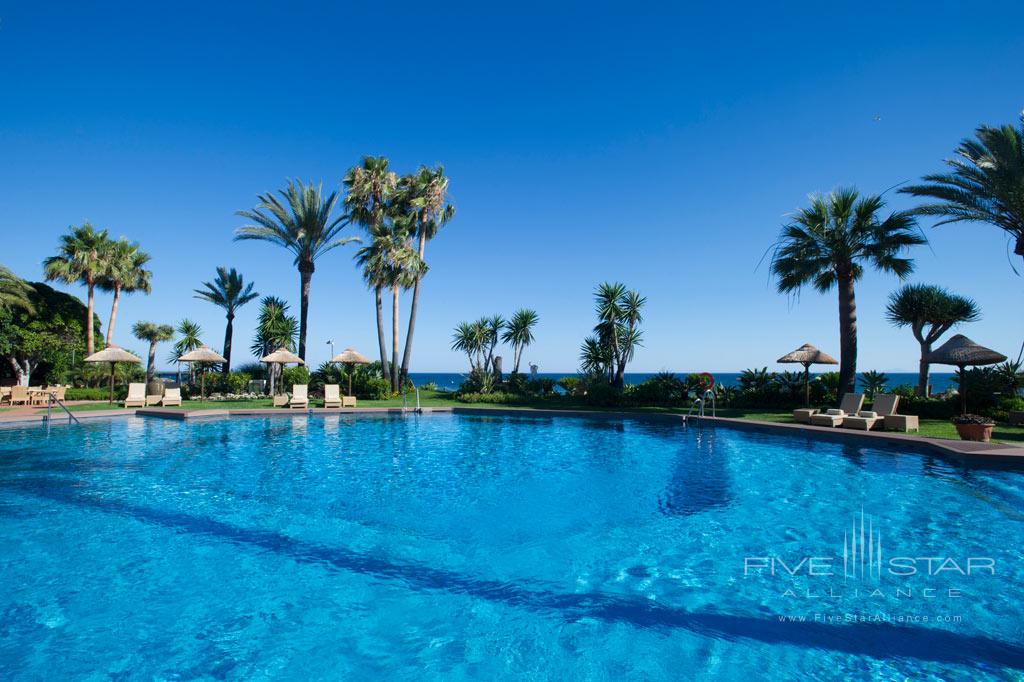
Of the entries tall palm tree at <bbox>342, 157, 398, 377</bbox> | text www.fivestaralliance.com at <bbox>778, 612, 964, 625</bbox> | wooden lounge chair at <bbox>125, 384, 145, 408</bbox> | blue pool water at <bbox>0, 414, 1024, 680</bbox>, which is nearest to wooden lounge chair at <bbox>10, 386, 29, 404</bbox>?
wooden lounge chair at <bbox>125, 384, 145, 408</bbox>

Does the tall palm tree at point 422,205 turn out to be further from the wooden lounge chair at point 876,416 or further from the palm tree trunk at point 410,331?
the wooden lounge chair at point 876,416

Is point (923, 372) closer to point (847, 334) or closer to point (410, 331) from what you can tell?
point (847, 334)

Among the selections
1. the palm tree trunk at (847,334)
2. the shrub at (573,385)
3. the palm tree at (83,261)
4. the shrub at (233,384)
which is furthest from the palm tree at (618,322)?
the palm tree at (83,261)

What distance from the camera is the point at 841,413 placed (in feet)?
47.4

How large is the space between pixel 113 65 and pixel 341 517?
50.6 feet

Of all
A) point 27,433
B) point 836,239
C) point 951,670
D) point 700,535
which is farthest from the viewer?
point 836,239

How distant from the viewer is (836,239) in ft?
56.4

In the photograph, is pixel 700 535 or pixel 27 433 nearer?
pixel 700 535

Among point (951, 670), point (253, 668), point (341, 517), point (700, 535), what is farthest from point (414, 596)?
point (951, 670)

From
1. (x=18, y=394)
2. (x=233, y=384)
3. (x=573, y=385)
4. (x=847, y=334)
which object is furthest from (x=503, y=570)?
(x=233, y=384)

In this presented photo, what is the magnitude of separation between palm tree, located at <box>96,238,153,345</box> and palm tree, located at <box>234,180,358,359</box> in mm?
8985

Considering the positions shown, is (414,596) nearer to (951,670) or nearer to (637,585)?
(637,585)

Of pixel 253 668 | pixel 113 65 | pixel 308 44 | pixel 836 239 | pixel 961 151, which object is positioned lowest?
pixel 253 668

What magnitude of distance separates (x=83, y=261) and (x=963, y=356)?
39.9m
